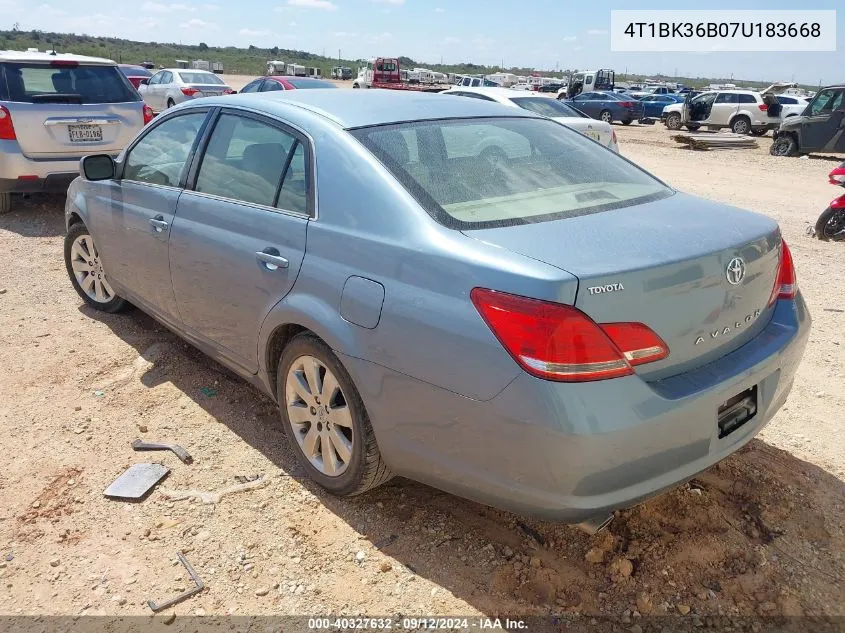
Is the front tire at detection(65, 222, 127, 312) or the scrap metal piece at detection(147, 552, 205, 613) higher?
the front tire at detection(65, 222, 127, 312)

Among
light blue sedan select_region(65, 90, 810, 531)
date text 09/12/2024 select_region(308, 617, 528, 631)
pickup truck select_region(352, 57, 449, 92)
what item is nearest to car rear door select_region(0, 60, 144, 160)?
light blue sedan select_region(65, 90, 810, 531)

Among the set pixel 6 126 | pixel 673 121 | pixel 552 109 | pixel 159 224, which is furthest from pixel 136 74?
pixel 159 224

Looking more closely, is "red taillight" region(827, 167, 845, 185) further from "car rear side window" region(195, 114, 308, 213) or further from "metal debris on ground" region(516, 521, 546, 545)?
"car rear side window" region(195, 114, 308, 213)

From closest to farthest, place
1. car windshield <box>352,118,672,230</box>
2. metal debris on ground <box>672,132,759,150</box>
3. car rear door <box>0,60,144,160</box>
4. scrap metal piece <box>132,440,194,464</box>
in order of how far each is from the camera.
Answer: car windshield <box>352,118,672,230</box> → scrap metal piece <box>132,440,194,464</box> → car rear door <box>0,60,144,160</box> → metal debris on ground <box>672,132,759,150</box>

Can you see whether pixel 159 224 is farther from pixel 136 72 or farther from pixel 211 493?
pixel 136 72

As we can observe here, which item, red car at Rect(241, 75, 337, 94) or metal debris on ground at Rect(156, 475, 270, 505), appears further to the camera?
red car at Rect(241, 75, 337, 94)

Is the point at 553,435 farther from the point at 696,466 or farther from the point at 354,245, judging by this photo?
the point at 354,245

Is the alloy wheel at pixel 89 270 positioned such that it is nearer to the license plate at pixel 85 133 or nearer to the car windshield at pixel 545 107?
the license plate at pixel 85 133

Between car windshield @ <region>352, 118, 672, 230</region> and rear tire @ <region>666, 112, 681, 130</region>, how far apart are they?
26045 mm

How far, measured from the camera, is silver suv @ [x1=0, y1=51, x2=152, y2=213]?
7660 mm

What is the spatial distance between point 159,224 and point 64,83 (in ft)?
17.8

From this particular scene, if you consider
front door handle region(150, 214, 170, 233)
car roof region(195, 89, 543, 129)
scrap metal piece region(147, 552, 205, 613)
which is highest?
car roof region(195, 89, 543, 129)

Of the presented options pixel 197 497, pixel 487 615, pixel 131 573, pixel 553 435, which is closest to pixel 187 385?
pixel 197 497

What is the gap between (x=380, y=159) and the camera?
9.26ft
